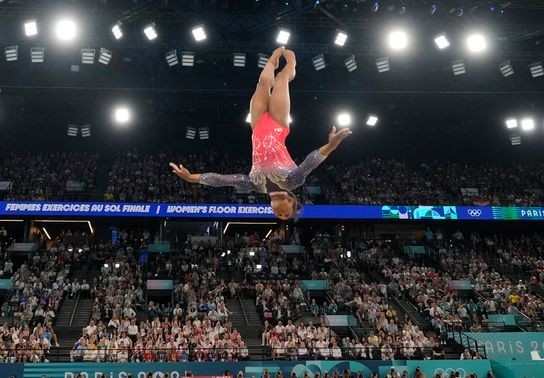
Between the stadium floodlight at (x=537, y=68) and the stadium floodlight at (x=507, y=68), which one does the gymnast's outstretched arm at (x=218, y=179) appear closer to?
the stadium floodlight at (x=507, y=68)

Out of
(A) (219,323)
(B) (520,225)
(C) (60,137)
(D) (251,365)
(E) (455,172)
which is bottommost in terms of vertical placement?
(D) (251,365)

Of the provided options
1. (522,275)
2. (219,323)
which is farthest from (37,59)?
(522,275)

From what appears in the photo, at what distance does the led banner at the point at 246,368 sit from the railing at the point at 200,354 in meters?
0.36

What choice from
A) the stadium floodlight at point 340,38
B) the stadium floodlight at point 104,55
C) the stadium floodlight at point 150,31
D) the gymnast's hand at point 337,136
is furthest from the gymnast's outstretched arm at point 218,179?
the stadium floodlight at point 104,55

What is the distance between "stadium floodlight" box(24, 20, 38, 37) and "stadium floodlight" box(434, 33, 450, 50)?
1251 centimetres

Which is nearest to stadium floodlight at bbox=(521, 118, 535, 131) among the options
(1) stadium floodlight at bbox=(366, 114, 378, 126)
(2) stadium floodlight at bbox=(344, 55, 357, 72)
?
(1) stadium floodlight at bbox=(366, 114, 378, 126)

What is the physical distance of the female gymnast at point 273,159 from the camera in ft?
20.0

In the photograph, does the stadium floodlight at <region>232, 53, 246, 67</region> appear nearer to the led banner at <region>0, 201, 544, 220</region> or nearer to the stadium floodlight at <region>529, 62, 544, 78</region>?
the led banner at <region>0, 201, 544, 220</region>

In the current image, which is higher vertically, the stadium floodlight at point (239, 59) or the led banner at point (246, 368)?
the stadium floodlight at point (239, 59)

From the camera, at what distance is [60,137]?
2900cm

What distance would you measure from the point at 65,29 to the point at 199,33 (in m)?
4.06

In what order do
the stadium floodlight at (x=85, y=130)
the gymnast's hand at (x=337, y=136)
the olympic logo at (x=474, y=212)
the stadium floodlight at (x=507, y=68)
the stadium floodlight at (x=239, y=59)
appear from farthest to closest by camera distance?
the stadium floodlight at (x=85, y=130) → the olympic logo at (x=474, y=212) → the stadium floodlight at (x=507, y=68) → the stadium floodlight at (x=239, y=59) → the gymnast's hand at (x=337, y=136)

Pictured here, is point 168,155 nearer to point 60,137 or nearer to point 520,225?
point 60,137

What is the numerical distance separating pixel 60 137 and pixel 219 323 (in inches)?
655
